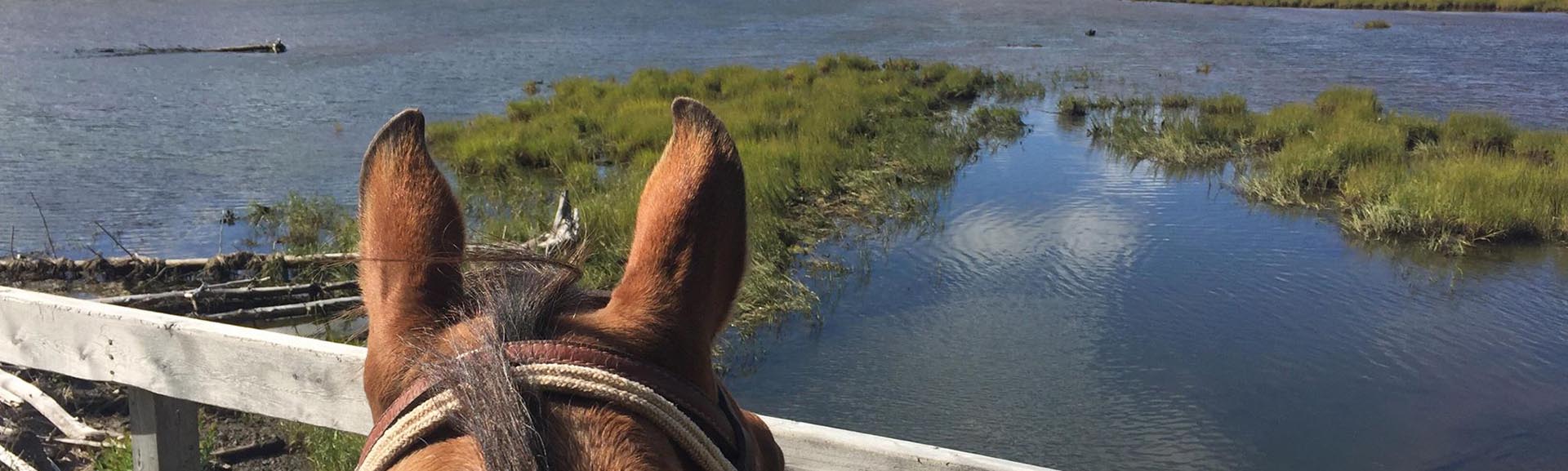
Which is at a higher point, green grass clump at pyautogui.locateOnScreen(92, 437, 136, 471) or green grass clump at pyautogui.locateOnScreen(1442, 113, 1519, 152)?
green grass clump at pyautogui.locateOnScreen(1442, 113, 1519, 152)

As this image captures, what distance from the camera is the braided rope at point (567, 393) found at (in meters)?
1.00

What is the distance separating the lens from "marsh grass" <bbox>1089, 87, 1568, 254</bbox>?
9.28 m

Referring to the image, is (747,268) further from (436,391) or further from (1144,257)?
(1144,257)

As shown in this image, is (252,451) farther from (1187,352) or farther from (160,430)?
(1187,352)

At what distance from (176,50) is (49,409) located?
25.4m

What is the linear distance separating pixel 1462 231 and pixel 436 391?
1053cm

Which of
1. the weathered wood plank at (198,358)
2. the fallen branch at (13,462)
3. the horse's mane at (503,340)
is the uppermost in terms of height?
the horse's mane at (503,340)

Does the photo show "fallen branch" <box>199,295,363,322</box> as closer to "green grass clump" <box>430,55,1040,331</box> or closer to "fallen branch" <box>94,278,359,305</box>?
"fallen branch" <box>94,278,359,305</box>

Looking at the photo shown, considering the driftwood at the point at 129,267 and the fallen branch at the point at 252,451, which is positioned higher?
the driftwood at the point at 129,267

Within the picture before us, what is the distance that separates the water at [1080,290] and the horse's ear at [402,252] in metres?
4.83

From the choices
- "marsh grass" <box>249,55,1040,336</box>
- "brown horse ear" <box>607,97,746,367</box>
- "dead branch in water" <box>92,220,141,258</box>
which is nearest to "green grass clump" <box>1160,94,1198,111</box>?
"marsh grass" <box>249,55,1040,336</box>

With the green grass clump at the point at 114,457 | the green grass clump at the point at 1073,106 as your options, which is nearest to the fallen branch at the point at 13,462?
the green grass clump at the point at 114,457

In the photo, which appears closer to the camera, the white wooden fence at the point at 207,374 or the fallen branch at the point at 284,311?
the white wooden fence at the point at 207,374

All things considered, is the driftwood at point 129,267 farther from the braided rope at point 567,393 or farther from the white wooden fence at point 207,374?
the braided rope at point 567,393
